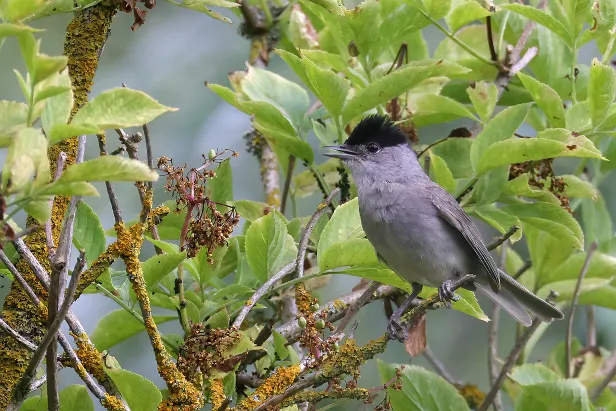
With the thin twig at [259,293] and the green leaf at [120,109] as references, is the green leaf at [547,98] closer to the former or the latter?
the thin twig at [259,293]

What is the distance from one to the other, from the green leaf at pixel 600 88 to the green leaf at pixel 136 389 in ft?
4.45

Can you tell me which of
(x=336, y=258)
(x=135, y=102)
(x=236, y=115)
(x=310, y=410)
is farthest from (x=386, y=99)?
(x=236, y=115)

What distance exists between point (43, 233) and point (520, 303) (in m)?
1.64

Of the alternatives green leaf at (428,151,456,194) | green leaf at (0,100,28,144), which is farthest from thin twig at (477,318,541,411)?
green leaf at (0,100,28,144)

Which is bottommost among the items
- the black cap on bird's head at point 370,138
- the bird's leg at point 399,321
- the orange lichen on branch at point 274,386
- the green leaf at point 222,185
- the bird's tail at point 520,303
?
the bird's tail at point 520,303

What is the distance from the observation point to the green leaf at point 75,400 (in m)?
1.70

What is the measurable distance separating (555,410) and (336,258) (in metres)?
0.85

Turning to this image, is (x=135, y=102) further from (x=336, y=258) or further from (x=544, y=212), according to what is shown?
(x=544, y=212)

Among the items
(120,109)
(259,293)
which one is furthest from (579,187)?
(120,109)

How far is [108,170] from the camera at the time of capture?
1201 mm

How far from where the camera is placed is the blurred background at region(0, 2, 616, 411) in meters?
4.07

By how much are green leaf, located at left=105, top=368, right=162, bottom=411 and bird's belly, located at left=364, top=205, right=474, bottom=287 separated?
1.21 meters

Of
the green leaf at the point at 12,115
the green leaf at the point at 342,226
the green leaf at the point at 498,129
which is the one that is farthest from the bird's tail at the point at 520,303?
the green leaf at the point at 12,115

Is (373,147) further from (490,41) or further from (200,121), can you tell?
(200,121)
